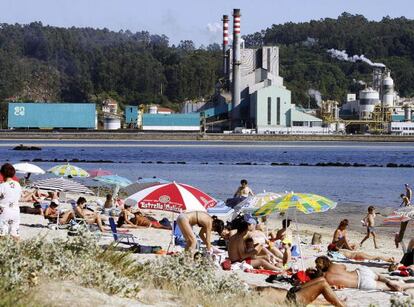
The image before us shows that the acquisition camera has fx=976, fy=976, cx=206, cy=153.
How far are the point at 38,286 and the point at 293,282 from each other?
164 inches

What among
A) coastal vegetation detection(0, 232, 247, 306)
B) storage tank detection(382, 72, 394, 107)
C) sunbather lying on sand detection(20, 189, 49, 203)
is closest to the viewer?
coastal vegetation detection(0, 232, 247, 306)

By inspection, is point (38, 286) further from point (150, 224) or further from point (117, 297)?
point (150, 224)

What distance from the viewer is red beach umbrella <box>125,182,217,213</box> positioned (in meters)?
14.7

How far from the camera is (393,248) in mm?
19766

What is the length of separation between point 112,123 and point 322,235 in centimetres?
10874

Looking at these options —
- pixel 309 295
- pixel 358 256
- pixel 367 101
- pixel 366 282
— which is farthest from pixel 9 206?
pixel 367 101

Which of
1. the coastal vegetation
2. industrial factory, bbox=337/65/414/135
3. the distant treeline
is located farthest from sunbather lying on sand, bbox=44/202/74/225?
the distant treeline

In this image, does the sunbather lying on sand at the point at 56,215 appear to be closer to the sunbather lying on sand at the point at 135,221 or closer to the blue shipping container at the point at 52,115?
the sunbather lying on sand at the point at 135,221

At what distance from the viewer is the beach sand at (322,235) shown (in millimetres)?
11469

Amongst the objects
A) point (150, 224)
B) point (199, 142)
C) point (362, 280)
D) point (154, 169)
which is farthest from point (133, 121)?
point (362, 280)

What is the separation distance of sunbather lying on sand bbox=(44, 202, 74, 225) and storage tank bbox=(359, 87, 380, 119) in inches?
4083

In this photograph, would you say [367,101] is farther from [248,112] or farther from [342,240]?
[342,240]

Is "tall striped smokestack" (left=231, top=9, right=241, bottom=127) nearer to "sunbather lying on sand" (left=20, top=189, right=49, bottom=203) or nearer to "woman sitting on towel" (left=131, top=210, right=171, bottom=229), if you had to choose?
"sunbather lying on sand" (left=20, top=189, right=49, bottom=203)

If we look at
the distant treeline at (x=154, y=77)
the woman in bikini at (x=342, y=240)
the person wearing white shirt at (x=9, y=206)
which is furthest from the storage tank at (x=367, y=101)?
the person wearing white shirt at (x=9, y=206)
